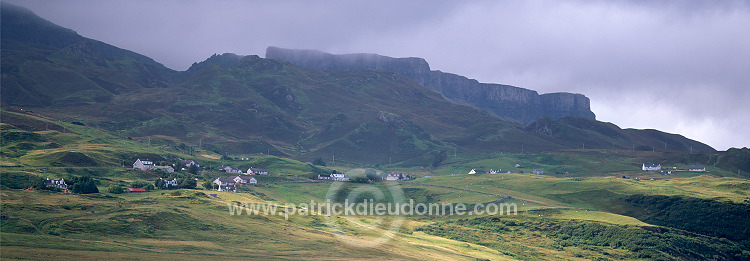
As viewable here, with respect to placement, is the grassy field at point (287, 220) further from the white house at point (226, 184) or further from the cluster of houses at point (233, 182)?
the cluster of houses at point (233, 182)

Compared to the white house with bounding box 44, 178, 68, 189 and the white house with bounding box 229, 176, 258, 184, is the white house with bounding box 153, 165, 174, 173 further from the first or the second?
the white house with bounding box 44, 178, 68, 189

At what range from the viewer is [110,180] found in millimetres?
145250

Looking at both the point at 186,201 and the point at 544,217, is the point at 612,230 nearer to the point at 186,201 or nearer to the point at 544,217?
the point at 544,217

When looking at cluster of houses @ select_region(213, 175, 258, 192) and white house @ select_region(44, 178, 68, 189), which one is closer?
white house @ select_region(44, 178, 68, 189)

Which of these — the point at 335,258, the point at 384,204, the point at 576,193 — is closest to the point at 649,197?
the point at 576,193

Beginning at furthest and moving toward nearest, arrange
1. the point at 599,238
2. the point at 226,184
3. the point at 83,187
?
the point at 226,184
the point at 599,238
the point at 83,187

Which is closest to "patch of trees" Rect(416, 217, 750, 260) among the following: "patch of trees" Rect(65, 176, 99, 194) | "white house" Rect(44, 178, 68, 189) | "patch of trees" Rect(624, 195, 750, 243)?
"patch of trees" Rect(624, 195, 750, 243)

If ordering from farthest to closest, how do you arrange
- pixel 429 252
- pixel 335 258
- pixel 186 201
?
pixel 186 201, pixel 429 252, pixel 335 258

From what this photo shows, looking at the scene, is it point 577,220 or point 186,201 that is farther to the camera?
point 577,220

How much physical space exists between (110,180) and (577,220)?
111 metres

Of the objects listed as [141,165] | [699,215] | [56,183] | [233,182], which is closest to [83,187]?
[56,183]

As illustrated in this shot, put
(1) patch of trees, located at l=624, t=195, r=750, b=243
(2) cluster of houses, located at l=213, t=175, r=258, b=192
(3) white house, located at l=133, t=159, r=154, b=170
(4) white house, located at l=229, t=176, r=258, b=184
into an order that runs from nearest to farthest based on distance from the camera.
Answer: (1) patch of trees, located at l=624, t=195, r=750, b=243 < (2) cluster of houses, located at l=213, t=175, r=258, b=192 < (3) white house, located at l=133, t=159, r=154, b=170 < (4) white house, located at l=229, t=176, r=258, b=184

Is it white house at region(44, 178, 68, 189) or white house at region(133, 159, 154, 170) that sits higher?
white house at region(133, 159, 154, 170)

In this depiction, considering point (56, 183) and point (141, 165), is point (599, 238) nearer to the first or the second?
point (56, 183)
